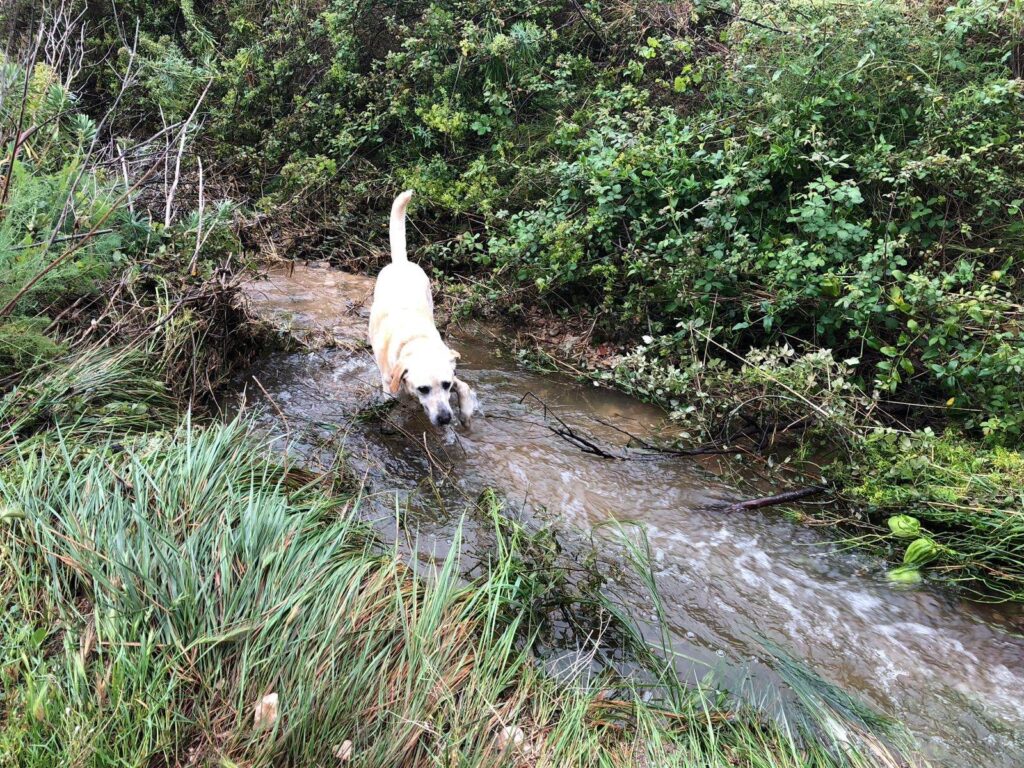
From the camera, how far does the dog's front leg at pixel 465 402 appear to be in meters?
4.64

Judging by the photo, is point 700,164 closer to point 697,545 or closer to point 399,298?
point 399,298

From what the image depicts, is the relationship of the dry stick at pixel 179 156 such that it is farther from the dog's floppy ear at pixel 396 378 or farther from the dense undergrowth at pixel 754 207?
the dog's floppy ear at pixel 396 378

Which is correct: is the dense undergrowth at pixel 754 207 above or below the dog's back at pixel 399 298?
above

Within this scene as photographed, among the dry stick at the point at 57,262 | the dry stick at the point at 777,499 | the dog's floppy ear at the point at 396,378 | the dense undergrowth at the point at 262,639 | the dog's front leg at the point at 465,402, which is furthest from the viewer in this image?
the dog's front leg at the point at 465,402

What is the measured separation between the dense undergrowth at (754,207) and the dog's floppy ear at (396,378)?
5.42 ft

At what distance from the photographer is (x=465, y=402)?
466 cm

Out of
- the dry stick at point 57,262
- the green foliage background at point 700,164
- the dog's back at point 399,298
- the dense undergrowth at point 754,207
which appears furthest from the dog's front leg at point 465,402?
the dry stick at point 57,262

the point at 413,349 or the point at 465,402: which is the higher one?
the point at 413,349

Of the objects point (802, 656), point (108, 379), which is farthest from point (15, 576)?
point (802, 656)

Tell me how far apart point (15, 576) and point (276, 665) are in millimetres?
1121

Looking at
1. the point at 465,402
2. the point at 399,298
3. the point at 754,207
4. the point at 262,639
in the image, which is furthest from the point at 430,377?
the point at 754,207

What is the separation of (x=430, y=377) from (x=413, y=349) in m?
0.27

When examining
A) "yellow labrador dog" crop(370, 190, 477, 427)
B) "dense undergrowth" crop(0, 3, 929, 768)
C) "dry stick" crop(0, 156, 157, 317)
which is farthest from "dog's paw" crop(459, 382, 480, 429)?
"dry stick" crop(0, 156, 157, 317)

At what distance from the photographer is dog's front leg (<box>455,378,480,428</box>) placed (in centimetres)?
464
